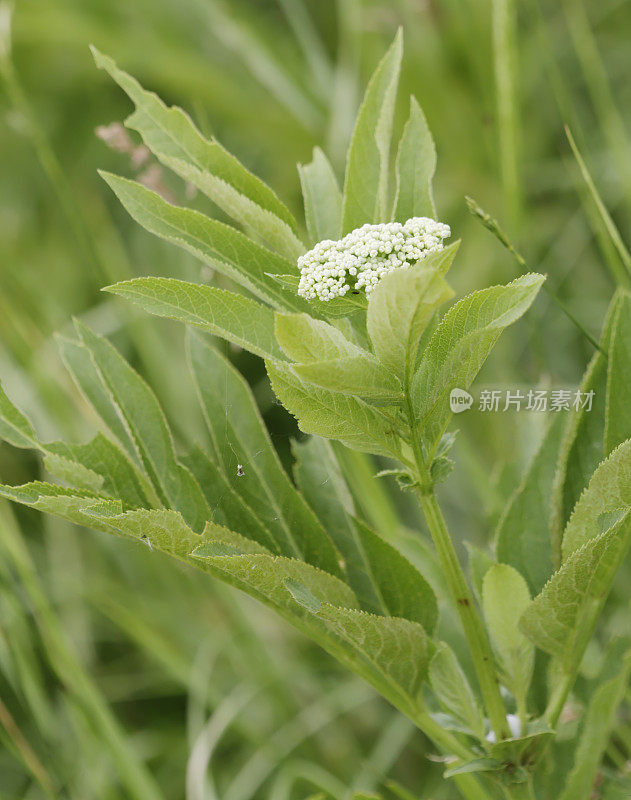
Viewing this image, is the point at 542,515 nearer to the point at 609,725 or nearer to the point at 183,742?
the point at 609,725

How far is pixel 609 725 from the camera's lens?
22.4 inches

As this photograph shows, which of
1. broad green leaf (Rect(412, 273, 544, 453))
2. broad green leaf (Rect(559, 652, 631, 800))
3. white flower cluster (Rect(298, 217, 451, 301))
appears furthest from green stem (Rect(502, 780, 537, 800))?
white flower cluster (Rect(298, 217, 451, 301))

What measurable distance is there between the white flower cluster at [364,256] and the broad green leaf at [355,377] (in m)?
0.04

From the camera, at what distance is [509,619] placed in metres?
0.54

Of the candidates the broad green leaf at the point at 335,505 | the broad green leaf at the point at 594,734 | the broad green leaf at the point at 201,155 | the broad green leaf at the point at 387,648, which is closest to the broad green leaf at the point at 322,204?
the broad green leaf at the point at 201,155

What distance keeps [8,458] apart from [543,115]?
1.23m

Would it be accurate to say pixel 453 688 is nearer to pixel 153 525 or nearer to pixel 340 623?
pixel 340 623

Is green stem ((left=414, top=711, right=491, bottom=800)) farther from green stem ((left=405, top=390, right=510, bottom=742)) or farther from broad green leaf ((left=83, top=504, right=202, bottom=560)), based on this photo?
broad green leaf ((left=83, top=504, right=202, bottom=560))

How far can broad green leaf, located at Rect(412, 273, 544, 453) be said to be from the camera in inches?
16.0

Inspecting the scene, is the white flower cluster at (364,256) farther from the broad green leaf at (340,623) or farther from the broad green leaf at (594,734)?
the broad green leaf at (594,734)

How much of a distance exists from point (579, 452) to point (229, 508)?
0.78ft

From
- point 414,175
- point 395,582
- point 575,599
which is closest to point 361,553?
point 395,582

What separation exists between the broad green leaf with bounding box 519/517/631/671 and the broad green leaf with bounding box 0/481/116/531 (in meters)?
0.25

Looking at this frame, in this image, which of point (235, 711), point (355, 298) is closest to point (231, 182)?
point (355, 298)
